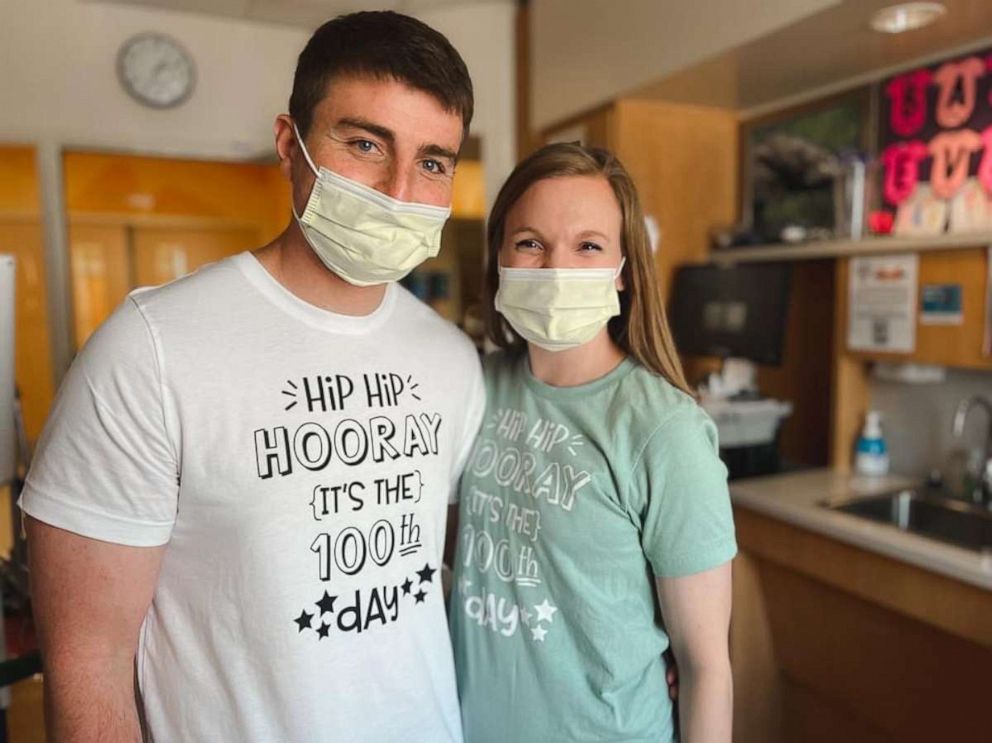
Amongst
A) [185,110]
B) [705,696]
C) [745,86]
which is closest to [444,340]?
[705,696]

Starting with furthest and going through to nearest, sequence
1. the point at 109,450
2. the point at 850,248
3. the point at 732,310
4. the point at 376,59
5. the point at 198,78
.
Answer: the point at 198,78 → the point at 732,310 → the point at 850,248 → the point at 376,59 → the point at 109,450

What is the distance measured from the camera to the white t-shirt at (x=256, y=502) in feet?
2.67

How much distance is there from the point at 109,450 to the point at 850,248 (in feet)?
6.79

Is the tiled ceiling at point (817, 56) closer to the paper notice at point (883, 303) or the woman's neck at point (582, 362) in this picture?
the paper notice at point (883, 303)

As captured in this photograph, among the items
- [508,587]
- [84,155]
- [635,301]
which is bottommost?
[508,587]

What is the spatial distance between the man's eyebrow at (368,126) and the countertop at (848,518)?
148cm

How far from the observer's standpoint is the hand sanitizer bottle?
2279mm

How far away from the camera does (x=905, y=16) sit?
1.78 meters

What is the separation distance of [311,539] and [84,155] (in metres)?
2.86

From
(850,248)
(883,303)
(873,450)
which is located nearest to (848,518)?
(873,450)

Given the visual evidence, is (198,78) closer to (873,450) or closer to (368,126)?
(368,126)

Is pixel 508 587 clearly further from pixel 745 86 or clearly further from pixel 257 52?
pixel 257 52

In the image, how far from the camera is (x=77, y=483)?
0.79 m

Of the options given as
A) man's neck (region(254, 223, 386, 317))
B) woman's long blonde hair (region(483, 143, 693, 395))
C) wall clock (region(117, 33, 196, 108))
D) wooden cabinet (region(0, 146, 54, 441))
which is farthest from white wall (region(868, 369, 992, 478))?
wooden cabinet (region(0, 146, 54, 441))
